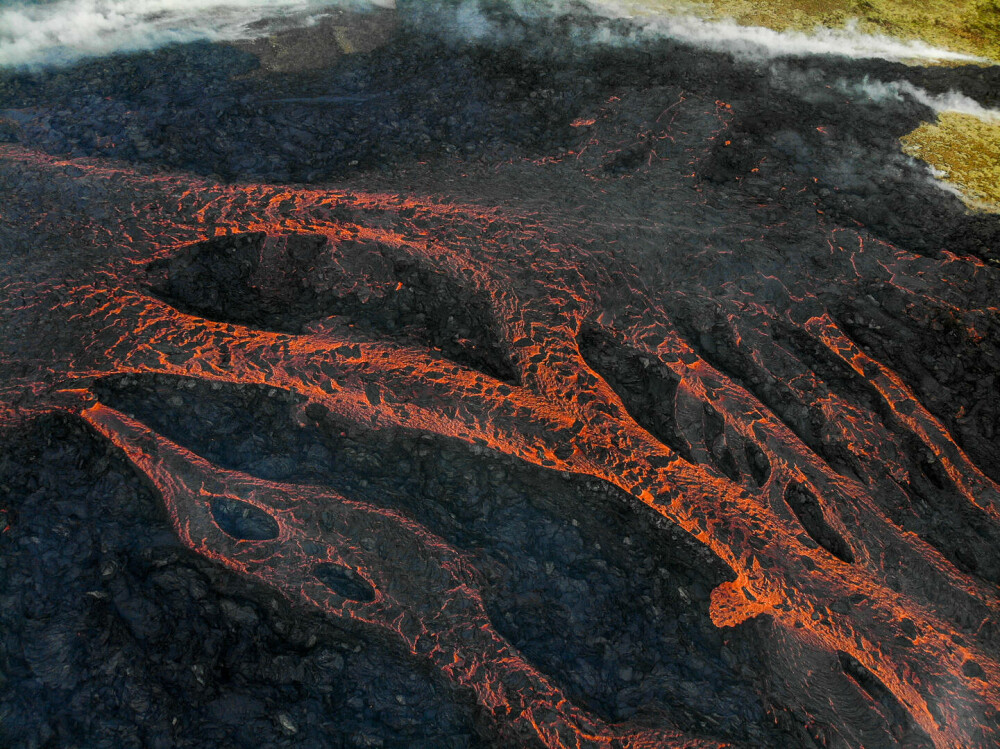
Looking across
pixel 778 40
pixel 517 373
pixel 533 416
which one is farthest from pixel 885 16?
pixel 533 416

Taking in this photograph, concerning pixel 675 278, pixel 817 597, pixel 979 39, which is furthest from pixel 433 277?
pixel 979 39

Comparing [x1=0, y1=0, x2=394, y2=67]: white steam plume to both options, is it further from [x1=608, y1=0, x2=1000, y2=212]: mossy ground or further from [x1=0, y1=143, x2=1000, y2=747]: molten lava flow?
[x1=608, y1=0, x2=1000, y2=212]: mossy ground

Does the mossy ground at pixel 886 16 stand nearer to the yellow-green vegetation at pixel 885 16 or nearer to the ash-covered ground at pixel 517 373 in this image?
the yellow-green vegetation at pixel 885 16

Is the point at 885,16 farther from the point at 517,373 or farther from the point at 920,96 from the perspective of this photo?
the point at 517,373

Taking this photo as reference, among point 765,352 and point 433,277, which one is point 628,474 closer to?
point 765,352

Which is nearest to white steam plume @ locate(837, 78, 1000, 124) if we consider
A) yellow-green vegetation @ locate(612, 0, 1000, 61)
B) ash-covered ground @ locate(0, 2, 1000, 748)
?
ash-covered ground @ locate(0, 2, 1000, 748)

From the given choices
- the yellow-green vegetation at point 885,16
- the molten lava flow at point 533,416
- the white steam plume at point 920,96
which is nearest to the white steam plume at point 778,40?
the yellow-green vegetation at point 885,16
